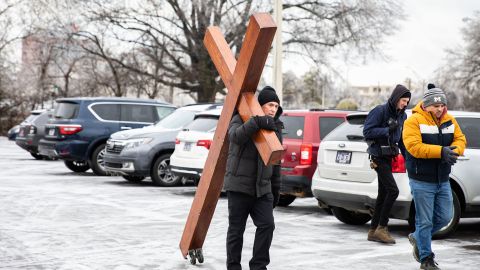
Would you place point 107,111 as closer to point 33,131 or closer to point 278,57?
point 278,57

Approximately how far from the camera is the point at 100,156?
57.3 ft

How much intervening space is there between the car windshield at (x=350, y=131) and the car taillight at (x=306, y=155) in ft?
3.53

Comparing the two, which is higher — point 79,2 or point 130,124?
point 79,2

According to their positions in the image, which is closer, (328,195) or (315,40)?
(328,195)

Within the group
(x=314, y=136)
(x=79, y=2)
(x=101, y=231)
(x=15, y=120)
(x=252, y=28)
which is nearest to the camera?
(x=252, y=28)

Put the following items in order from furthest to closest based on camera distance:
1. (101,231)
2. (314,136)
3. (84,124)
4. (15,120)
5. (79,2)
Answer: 1. (15,120)
2. (79,2)
3. (84,124)
4. (314,136)
5. (101,231)

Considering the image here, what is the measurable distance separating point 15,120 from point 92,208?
3454 cm

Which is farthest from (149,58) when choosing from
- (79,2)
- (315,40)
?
(315,40)

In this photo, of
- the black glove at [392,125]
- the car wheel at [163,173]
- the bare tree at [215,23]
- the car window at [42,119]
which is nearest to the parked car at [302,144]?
the black glove at [392,125]

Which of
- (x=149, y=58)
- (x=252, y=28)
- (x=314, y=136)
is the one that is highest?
(x=149, y=58)

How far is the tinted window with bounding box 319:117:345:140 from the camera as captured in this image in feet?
36.9

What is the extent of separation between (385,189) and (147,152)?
24.0ft

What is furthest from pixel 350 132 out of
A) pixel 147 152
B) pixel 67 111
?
pixel 67 111

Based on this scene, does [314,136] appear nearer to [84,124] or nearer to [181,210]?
[181,210]
